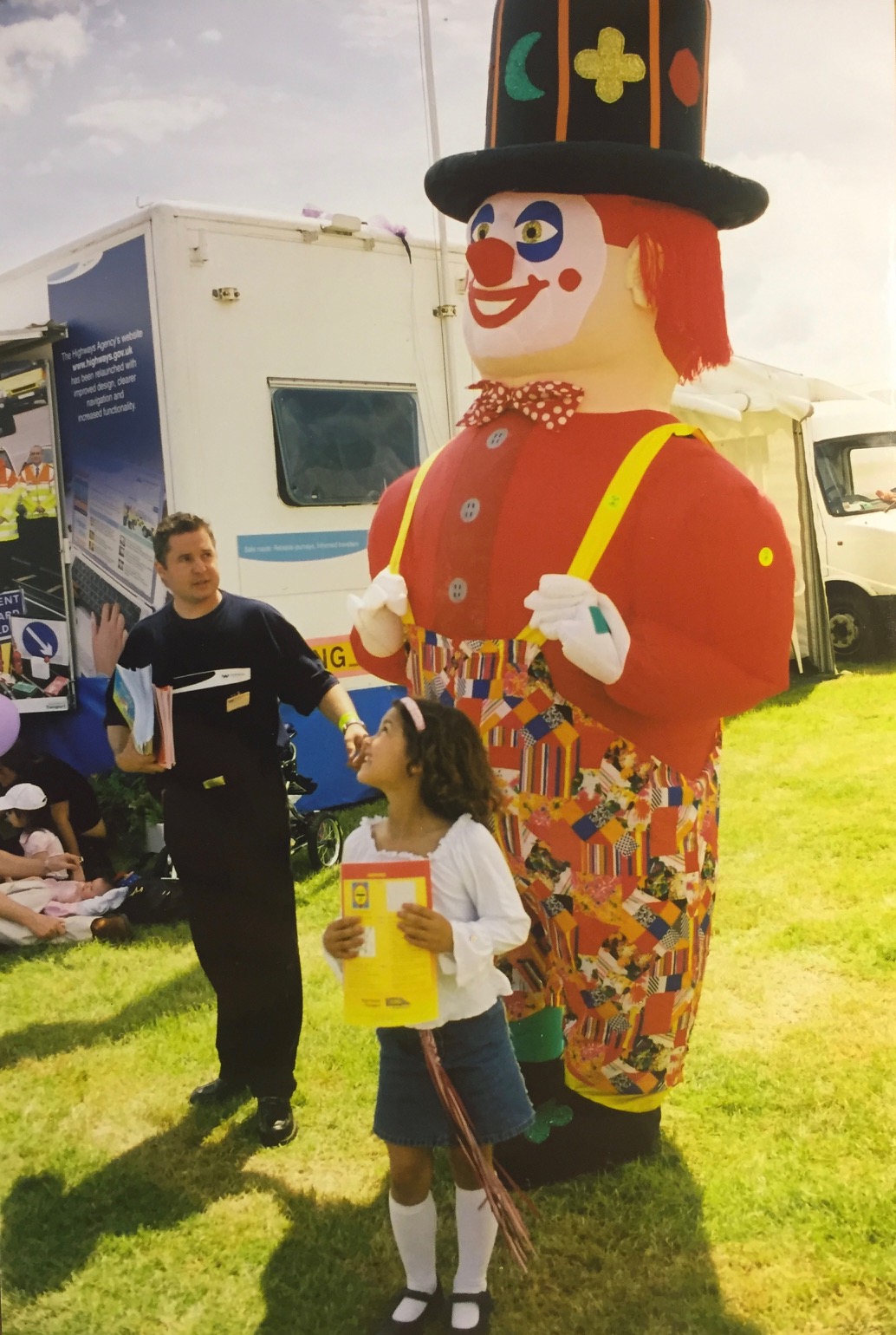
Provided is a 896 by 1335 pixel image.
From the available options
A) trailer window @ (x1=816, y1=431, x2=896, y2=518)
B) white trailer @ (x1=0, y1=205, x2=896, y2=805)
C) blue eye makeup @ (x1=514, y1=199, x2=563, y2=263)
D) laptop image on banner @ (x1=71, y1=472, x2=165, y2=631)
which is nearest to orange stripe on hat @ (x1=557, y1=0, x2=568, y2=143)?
blue eye makeup @ (x1=514, y1=199, x2=563, y2=263)

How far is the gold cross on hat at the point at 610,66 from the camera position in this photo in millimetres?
2701

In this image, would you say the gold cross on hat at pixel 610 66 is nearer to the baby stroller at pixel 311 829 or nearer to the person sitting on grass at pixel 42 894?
the baby stroller at pixel 311 829

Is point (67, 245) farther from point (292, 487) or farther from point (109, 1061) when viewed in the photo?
point (109, 1061)

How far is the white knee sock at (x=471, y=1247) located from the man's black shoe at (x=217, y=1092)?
1.27 meters

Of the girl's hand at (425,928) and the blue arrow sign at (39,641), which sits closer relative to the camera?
the girl's hand at (425,928)

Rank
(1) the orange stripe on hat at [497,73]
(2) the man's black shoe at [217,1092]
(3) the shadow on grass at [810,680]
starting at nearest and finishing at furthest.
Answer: (1) the orange stripe on hat at [497,73]
(2) the man's black shoe at [217,1092]
(3) the shadow on grass at [810,680]

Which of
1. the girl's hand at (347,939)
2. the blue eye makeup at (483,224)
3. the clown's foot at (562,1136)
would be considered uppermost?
the blue eye makeup at (483,224)

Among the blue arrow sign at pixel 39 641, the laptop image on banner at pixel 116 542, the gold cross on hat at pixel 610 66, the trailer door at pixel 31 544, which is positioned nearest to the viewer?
the gold cross on hat at pixel 610 66

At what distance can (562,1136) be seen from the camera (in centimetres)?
297

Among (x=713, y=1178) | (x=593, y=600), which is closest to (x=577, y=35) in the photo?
(x=593, y=600)

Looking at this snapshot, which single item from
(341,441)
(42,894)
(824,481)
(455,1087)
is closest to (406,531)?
(455,1087)

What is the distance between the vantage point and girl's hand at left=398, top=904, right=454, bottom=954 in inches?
86.9

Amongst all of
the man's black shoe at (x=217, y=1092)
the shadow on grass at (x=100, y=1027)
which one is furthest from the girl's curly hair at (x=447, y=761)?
the shadow on grass at (x=100, y=1027)

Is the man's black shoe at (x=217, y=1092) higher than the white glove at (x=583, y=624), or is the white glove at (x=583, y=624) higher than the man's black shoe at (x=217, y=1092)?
the white glove at (x=583, y=624)
